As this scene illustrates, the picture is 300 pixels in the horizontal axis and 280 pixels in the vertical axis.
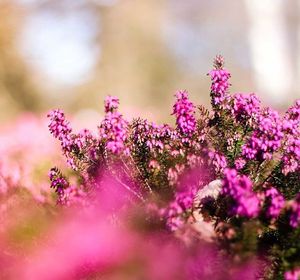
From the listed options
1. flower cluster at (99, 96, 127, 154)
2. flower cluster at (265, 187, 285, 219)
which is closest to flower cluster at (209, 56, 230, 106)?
flower cluster at (99, 96, 127, 154)

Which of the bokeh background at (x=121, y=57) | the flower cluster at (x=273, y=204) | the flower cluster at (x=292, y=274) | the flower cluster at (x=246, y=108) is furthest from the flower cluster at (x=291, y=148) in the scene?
the bokeh background at (x=121, y=57)

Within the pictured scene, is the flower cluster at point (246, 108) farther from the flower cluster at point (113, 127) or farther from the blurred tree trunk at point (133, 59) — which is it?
the blurred tree trunk at point (133, 59)

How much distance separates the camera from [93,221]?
20.6ft

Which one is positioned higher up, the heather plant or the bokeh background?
the bokeh background

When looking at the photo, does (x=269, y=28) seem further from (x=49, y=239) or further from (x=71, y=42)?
(x=49, y=239)

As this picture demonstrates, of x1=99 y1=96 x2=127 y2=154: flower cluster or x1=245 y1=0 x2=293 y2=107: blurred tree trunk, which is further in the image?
x1=245 y1=0 x2=293 y2=107: blurred tree trunk

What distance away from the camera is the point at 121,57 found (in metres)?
12.8

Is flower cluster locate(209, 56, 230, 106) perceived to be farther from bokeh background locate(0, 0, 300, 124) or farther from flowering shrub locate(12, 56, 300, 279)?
bokeh background locate(0, 0, 300, 124)

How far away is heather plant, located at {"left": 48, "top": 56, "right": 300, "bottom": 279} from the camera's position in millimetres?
4629

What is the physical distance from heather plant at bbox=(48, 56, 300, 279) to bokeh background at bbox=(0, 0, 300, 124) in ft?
19.2

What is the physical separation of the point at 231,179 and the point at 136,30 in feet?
29.1

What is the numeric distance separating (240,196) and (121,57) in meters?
8.68

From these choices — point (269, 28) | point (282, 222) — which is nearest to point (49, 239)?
point (282, 222)

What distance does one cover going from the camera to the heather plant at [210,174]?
4.63 metres
